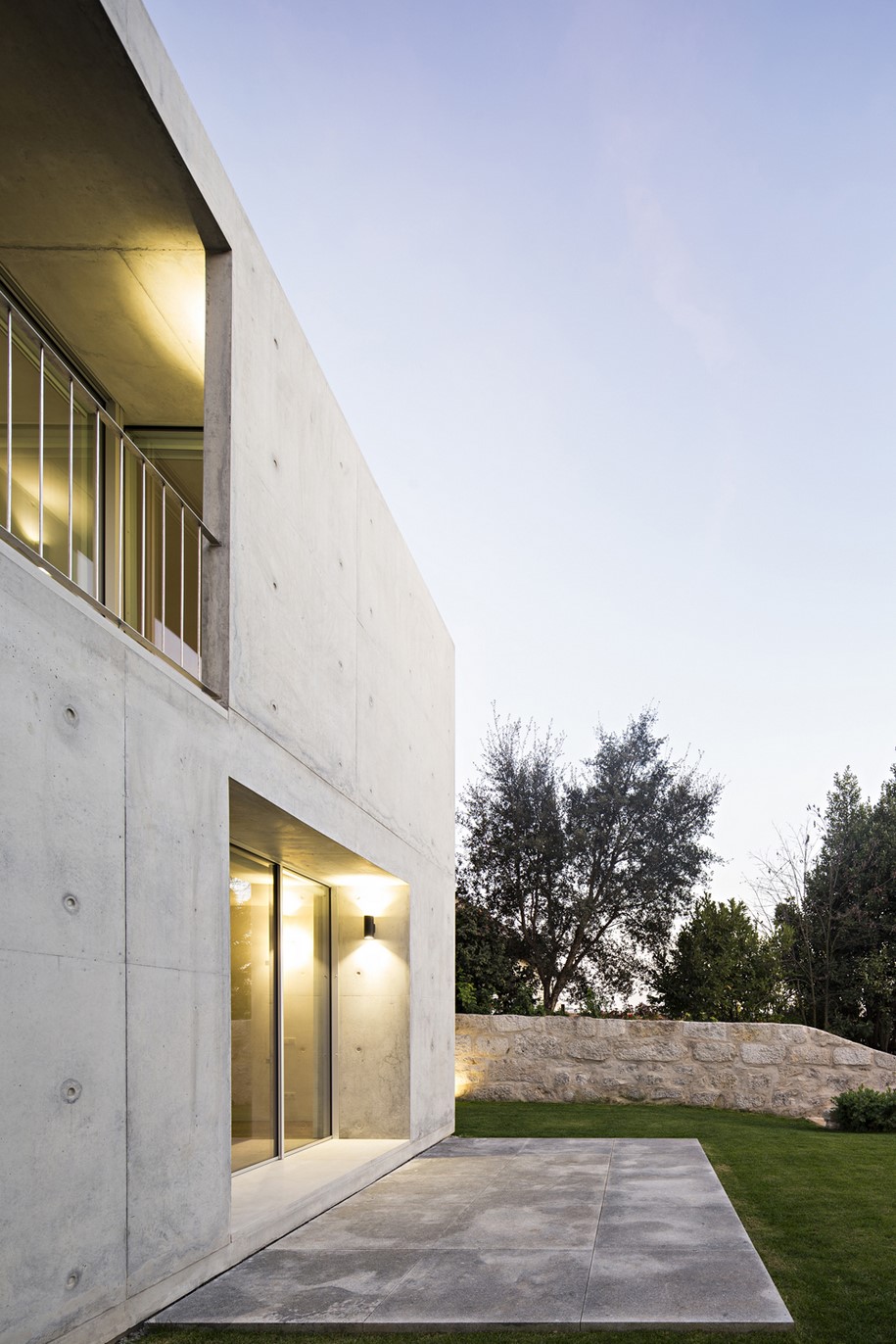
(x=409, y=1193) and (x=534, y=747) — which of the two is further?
(x=534, y=747)

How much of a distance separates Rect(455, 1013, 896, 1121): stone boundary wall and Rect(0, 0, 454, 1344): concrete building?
3916 mm

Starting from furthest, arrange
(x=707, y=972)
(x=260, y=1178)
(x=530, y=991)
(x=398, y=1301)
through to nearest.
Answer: (x=530, y=991), (x=707, y=972), (x=260, y=1178), (x=398, y=1301)

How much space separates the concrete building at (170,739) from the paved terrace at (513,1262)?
273mm

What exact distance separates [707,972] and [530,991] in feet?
10.1

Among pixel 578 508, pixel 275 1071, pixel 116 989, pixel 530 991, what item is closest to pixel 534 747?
pixel 530 991

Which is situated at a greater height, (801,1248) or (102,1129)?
(102,1129)

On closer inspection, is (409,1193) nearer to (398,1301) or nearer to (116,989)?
(398,1301)

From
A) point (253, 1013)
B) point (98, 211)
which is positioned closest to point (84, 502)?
point (98, 211)

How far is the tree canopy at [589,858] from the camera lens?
59.9 feet

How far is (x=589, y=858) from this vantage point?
18.5 metres

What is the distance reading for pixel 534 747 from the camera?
1950cm

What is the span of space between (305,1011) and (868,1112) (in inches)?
224

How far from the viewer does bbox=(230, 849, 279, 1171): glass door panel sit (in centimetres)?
725

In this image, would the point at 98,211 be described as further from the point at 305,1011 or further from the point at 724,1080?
the point at 724,1080
